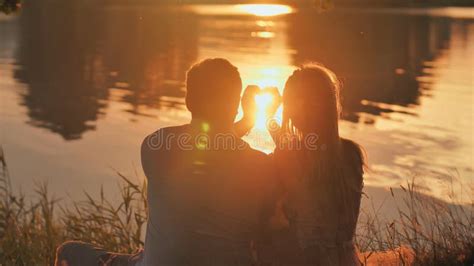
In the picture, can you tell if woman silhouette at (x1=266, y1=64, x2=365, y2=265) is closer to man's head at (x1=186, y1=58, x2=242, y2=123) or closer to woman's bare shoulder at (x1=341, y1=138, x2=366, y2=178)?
woman's bare shoulder at (x1=341, y1=138, x2=366, y2=178)

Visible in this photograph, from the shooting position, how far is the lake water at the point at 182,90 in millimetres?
13039

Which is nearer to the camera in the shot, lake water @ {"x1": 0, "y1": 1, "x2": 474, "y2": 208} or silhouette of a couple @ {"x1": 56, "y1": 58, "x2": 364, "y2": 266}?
silhouette of a couple @ {"x1": 56, "y1": 58, "x2": 364, "y2": 266}

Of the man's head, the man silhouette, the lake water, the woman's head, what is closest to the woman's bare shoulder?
the woman's head

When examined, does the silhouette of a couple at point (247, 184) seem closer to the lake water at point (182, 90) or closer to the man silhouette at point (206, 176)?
the man silhouette at point (206, 176)

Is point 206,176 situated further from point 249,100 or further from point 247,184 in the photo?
point 249,100

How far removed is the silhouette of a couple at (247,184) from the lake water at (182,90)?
1960mm

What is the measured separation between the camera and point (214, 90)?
3344 millimetres

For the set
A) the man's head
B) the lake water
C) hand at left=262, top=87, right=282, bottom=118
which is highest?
the man's head

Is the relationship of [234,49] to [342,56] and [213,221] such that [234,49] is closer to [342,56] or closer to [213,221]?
[342,56]

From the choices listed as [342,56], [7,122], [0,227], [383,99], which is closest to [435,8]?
[342,56]

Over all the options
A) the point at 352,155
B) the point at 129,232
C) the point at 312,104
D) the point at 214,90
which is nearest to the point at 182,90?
the point at 129,232

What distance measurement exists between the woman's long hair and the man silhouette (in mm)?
230

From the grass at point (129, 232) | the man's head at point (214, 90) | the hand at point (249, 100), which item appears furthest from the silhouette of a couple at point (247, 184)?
the grass at point (129, 232)

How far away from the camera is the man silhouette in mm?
3338
